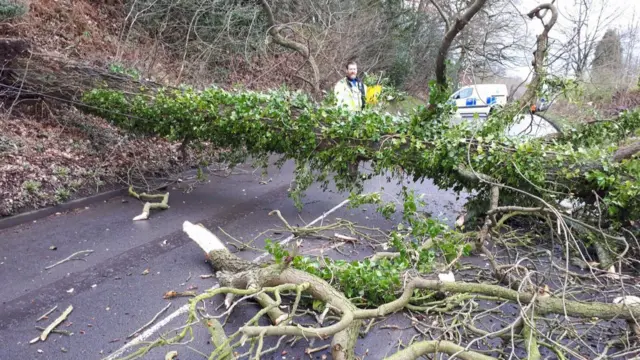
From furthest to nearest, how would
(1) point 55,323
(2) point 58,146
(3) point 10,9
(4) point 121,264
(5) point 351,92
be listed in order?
(3) point 10,9
(5) point 351,92
(2) point 58,146
(4) point 121,264
(1) point 55,323

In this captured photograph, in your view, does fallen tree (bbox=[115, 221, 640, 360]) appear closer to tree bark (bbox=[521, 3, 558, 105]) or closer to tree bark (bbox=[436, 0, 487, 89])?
tree bark (bbox=[436, 0, 487, 89])

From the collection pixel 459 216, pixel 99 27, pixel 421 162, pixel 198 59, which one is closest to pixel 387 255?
pixel 421 162

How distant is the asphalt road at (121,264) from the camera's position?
11.4ft

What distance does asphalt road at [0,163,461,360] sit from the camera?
3473mm

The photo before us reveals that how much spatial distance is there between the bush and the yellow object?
250 inches

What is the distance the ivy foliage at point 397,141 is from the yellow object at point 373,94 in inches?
35.9

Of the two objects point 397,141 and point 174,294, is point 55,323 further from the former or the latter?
A: point 397,141

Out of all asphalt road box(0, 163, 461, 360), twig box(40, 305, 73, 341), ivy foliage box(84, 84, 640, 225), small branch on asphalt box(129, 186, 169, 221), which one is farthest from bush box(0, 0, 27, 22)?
twig box(40, 305, 73, 341)

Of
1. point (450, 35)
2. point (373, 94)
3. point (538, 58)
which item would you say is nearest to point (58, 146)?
point (373, 94)

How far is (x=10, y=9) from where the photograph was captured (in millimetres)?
7742

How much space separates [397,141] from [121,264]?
11.4ft

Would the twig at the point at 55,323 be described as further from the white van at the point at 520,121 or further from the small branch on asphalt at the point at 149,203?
the white van at the point at 520,121

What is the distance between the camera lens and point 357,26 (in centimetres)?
1433

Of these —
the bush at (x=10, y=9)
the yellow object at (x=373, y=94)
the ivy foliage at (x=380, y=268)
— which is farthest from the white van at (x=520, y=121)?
the bush at (x=10, y=9)
